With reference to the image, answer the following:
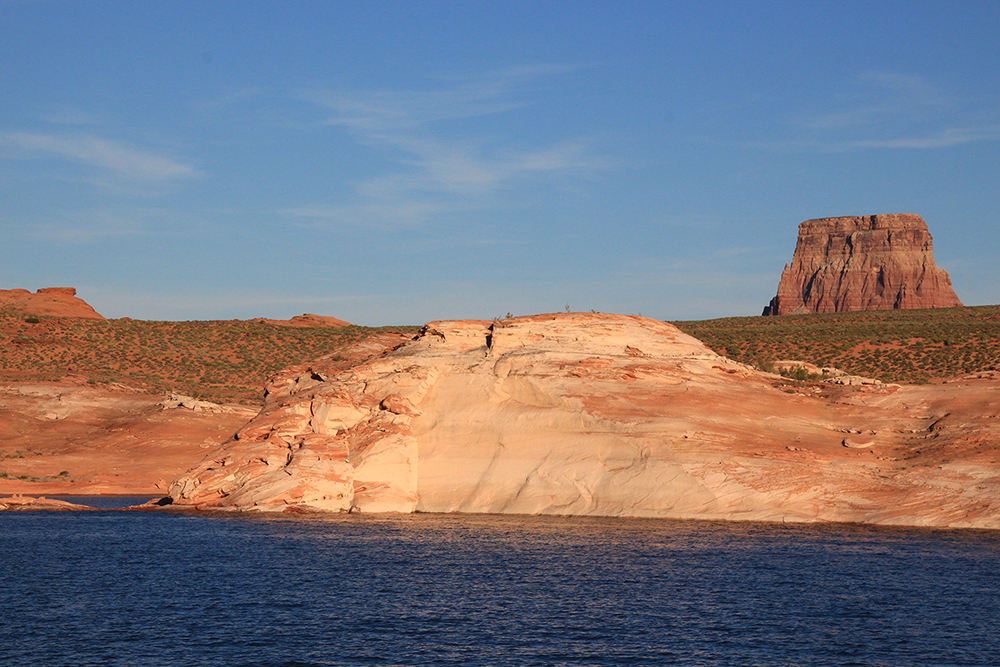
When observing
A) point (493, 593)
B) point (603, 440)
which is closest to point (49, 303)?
point (603, 440)

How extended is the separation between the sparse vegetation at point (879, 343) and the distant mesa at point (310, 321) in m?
43.6

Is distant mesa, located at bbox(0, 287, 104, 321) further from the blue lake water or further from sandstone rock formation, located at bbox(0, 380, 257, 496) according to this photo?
the blue lake water

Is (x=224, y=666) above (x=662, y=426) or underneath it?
underneath

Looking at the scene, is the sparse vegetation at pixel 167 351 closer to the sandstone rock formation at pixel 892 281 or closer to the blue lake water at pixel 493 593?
the blue lake water at pixel 493 593

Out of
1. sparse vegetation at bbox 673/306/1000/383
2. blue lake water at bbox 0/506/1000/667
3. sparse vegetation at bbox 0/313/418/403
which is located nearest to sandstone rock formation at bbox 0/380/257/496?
sparse vegetation at bbox 0/313/418/403

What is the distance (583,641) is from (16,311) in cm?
10764

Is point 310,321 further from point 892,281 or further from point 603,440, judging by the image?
point 892,281

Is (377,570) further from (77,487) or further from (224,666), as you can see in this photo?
(77,487)

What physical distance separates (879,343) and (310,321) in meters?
66.8

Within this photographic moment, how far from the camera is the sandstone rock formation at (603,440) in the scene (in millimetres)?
33969

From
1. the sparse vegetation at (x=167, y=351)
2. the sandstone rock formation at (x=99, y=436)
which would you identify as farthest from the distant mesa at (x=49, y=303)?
the sandstone rock formation at (x=99, y=436)

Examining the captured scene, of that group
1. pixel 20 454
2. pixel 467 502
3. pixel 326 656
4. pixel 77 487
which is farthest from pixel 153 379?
pixel 326 656

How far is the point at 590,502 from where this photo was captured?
35438 mm

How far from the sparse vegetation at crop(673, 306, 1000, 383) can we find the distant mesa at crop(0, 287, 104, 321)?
2939 inches
